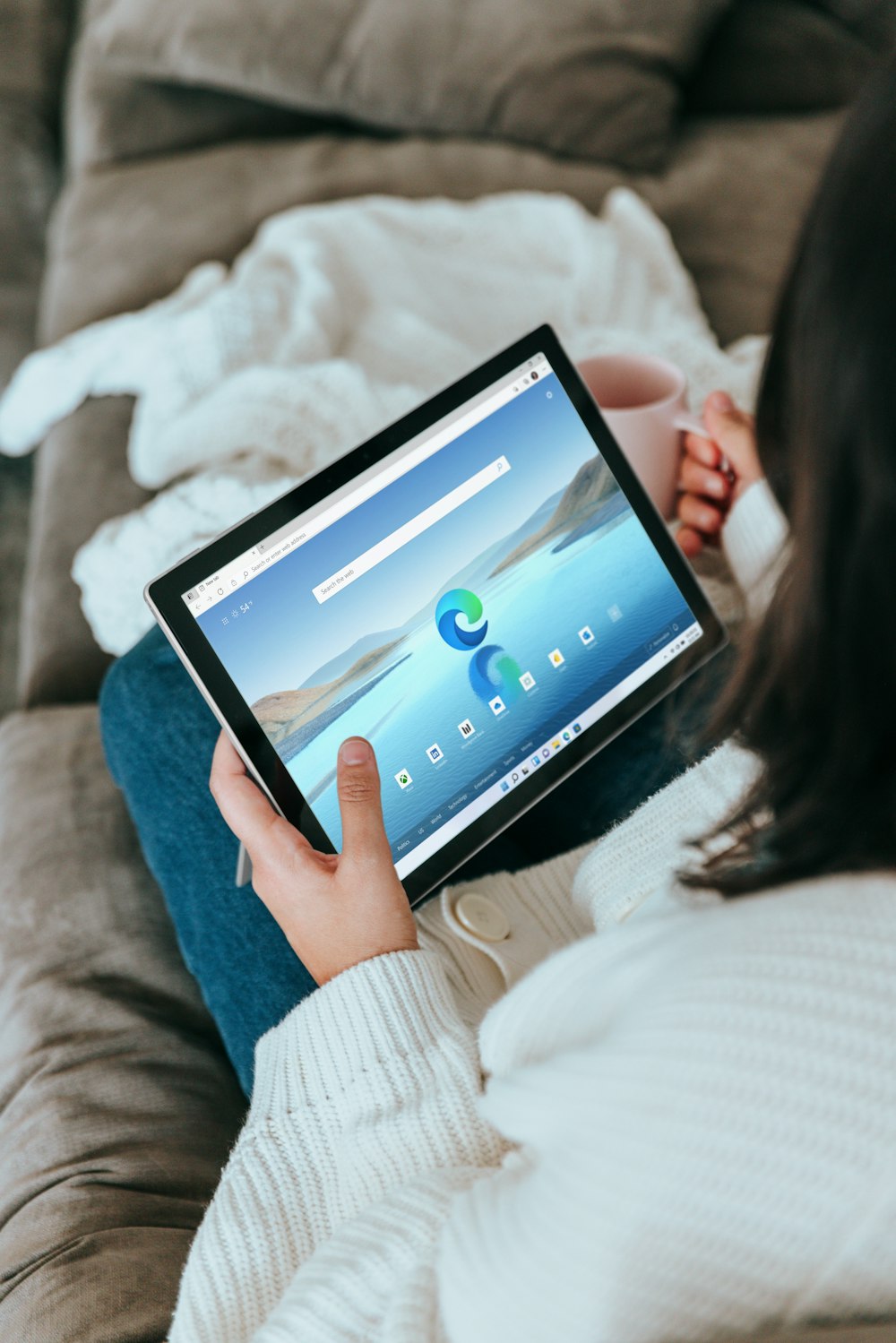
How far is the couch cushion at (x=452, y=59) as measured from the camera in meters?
1.31

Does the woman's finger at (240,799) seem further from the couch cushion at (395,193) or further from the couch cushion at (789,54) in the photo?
the couch cushion at (789,54)

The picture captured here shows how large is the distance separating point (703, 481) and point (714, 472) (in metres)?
0.01

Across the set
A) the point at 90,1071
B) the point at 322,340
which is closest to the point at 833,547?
the point at 90,1071

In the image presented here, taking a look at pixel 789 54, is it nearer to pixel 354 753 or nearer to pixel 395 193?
pixel 395 193

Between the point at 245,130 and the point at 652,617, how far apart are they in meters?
1.16

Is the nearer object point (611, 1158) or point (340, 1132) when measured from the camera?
point (611, 1158)

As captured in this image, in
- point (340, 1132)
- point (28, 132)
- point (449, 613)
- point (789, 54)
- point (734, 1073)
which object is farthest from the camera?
point (28, 132)

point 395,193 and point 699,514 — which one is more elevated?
point 395,193

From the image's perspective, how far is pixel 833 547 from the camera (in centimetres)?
39

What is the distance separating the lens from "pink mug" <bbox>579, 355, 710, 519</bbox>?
783 mm

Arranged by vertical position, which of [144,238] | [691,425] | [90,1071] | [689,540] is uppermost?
[144,238]

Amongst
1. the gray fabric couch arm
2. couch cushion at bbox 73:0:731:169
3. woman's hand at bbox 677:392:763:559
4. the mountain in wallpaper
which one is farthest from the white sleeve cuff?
the gray fabric couch arm

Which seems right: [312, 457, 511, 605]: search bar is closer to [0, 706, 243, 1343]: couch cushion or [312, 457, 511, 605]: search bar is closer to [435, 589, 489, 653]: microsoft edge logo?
[435, 589, 489, 653]: microsoft edge logo

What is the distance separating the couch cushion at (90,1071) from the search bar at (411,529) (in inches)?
16.0
